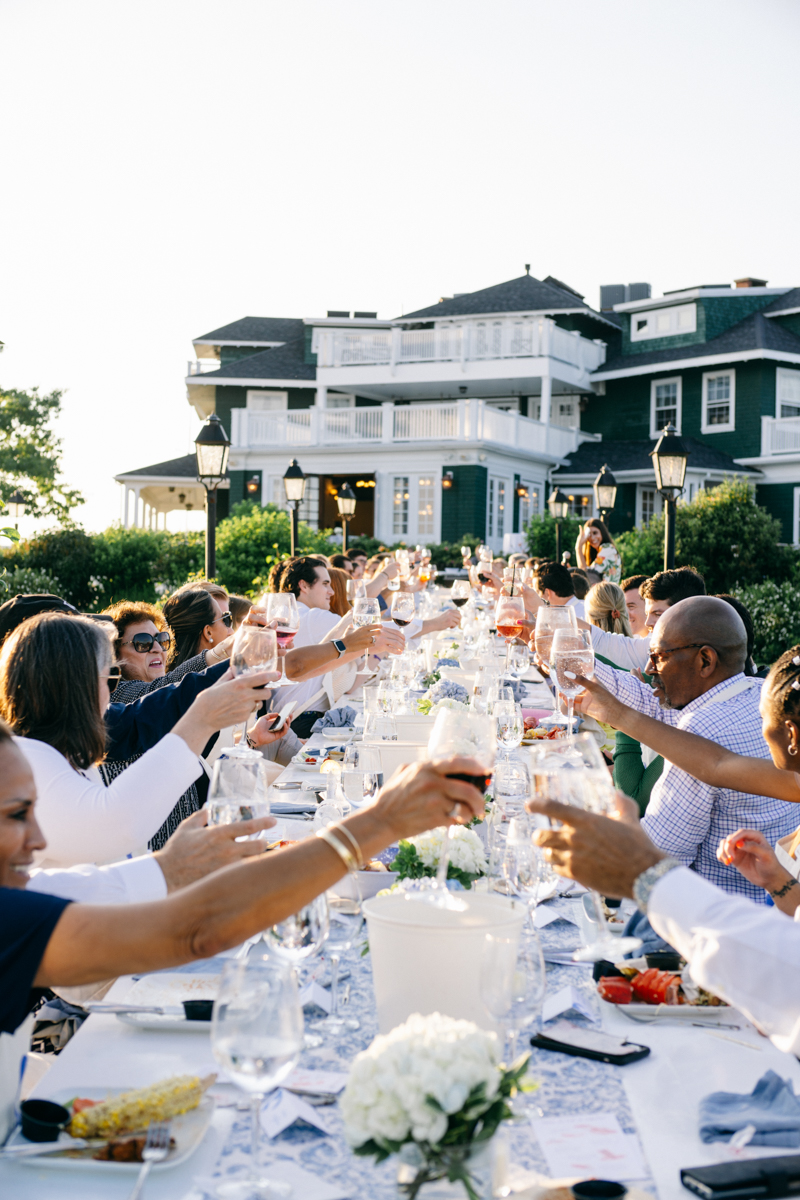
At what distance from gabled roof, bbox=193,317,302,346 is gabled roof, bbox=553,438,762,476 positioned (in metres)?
11.8

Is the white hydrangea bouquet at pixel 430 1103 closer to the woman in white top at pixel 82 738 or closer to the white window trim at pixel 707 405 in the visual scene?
the woman in white top at pixel 82 738

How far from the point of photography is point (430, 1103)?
121 centimetres

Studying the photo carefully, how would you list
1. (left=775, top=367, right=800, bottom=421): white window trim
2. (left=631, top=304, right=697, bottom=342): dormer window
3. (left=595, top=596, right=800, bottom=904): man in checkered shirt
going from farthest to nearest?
(left=631, top=304, right=697, bottom=342): dormer window → (left=775, top=367, right=800, bottom=421): white window trim → (left=595, top=596, right=800, bottom=904): man in checkered shirt

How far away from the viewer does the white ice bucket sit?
1.67 meters

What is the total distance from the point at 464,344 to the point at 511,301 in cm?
285

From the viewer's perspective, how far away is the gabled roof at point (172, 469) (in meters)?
32.4

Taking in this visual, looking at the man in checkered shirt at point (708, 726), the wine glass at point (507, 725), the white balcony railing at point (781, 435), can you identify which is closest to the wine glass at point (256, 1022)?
the man in checkered shirt at point (708, 726)

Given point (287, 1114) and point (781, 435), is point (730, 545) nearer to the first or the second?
point (781, 435)

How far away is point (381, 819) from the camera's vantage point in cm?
165

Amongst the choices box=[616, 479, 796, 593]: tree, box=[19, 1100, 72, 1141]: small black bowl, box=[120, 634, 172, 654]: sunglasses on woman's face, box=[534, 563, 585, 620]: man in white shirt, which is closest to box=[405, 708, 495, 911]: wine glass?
box=[19, 1100, 72, 1141]: small black bowl

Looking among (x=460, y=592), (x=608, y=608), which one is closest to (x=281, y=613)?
(x=608, y=608)

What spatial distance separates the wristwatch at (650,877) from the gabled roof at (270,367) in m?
30.7

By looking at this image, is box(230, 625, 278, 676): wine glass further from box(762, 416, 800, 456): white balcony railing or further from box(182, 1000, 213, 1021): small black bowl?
box(762, 416, 800, 456): white balcony railing

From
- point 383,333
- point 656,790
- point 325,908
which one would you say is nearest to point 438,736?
point 325,908
